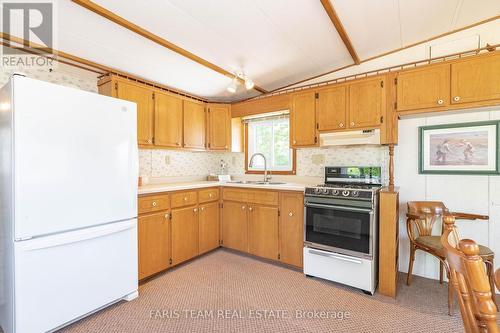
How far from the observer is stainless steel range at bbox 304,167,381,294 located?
2297 millimetres

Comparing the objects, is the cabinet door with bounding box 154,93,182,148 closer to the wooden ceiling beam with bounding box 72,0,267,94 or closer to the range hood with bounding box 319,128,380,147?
the wooden ceiling beam with bounding box 72,0,267,94

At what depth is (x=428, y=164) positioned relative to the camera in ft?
8.61

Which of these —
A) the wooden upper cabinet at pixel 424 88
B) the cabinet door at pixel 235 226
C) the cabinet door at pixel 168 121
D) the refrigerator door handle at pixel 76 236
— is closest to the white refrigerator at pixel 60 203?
the refrigerator door handle at pixel 76 236

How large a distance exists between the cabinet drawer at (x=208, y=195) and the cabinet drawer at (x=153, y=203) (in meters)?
0.52

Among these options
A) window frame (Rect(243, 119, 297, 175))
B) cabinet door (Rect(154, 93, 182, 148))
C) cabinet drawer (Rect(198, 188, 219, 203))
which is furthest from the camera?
window frame (Rect(243, 119, 297, 175))

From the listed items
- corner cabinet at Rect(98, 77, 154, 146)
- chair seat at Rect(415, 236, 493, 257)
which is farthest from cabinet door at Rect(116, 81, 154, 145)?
chair seat at Rect(415, 236, 493, 257)

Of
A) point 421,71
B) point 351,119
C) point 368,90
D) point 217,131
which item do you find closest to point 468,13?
point 421,71

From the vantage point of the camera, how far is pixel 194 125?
3461 mm

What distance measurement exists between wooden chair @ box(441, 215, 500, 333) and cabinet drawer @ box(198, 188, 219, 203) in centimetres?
270

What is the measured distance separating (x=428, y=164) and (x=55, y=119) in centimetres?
349

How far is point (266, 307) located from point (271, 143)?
2.35 meters

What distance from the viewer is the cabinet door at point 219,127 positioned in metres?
3.69

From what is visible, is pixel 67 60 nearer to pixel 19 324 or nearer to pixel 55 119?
pixel 55 119

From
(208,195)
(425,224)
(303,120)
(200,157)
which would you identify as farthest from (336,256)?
(200,157)
